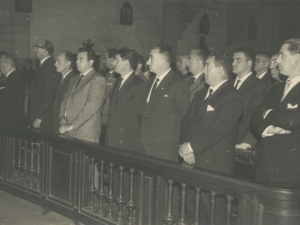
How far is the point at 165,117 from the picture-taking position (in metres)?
4.50

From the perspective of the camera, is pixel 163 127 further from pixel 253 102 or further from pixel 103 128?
pixel 103 128

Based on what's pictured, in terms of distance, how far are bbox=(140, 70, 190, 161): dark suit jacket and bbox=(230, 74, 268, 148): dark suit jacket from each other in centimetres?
67

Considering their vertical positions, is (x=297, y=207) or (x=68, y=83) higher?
(x=68, y=83)

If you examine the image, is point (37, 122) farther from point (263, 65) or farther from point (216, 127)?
point (263, 65)

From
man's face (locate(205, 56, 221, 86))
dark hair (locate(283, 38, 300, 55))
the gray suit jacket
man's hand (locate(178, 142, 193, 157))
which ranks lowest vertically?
man's hand (locate(178, 142, 193, 157))

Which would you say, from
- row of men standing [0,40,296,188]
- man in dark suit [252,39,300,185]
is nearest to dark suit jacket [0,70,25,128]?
row of men standing [0,40,296,188]

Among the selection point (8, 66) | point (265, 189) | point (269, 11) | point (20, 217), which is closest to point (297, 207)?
point (265, 189)

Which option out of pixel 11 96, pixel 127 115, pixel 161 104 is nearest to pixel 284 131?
pixel 161 104

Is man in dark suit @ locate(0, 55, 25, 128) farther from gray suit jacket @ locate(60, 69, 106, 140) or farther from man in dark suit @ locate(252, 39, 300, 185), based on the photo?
man in dark suit @ locate(252, 39, 300, 185)

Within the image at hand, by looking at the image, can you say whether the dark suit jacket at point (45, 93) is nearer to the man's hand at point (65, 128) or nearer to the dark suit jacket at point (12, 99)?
the dark suit jacket at point (12, 99)

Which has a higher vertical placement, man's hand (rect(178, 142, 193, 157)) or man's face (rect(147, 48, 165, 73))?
man's face (rect(147, 48, 165, 73))

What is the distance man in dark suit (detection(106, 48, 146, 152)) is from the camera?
4887 mm

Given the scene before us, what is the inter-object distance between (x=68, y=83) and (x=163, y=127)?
1.68 meters

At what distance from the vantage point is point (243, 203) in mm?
2979
